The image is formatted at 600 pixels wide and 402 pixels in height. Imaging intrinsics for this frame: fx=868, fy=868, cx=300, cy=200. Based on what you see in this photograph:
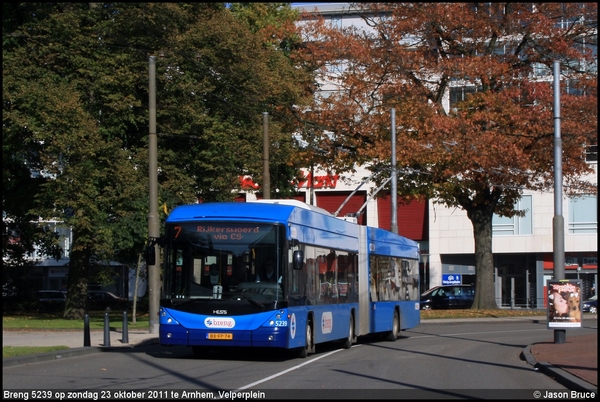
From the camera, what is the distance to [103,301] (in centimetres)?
5641

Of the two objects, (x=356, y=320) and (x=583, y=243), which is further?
(x=583, y=243)

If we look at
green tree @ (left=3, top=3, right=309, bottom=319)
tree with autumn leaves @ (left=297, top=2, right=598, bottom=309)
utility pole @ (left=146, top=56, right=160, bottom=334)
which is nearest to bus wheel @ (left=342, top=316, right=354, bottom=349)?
utility pole @ (left=146, top=56, right=160, bottom=334)

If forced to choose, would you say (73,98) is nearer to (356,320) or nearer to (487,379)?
(356,320)

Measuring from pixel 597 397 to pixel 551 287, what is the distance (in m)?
8.75

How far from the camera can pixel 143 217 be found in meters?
30.8

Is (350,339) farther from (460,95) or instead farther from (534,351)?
(460,95)

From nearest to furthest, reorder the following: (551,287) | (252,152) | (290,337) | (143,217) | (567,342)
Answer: (290,337) → (551,287) → (567,342) → (143,217) → (252,152)

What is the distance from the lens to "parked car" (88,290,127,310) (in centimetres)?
5244

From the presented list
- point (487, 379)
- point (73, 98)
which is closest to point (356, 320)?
point (487, 379)

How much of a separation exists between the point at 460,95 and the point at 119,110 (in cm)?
1369

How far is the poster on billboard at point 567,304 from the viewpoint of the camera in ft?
63.1

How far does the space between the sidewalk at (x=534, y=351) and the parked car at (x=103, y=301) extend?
26.3m

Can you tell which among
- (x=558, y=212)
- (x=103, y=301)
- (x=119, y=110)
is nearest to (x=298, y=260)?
(x=558, y=212)

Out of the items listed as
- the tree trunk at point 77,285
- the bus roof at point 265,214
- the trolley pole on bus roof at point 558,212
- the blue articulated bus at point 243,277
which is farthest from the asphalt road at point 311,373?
the tree trunk at point 77,285
